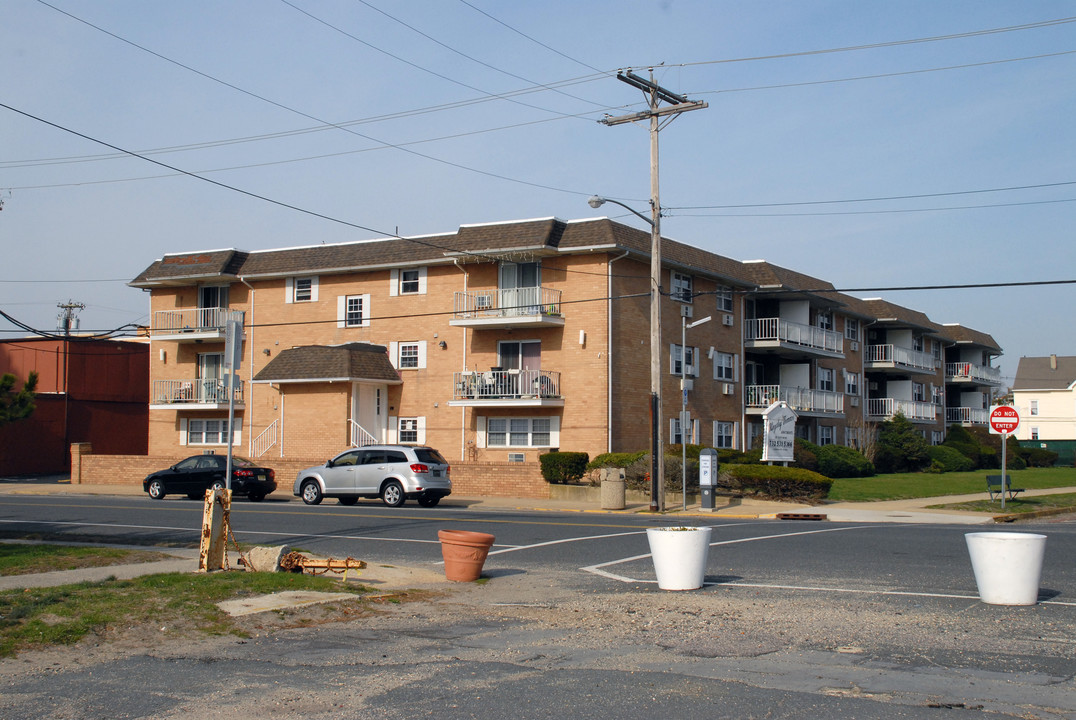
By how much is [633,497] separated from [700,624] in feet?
70.5

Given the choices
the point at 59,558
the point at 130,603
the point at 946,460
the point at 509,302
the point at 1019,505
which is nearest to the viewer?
the point at 130,603

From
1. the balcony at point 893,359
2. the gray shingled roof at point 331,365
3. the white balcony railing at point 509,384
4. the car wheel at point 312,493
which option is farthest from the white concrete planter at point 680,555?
the balcony at point 893,359

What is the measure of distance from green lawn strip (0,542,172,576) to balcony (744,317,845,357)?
3193 centimetres

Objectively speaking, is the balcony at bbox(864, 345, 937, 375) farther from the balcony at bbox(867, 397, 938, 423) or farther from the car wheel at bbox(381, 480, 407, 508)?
the car wheel at bbox(381, 480, 407, 508)

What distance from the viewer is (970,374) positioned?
6625 cm

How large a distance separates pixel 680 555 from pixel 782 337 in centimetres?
3297

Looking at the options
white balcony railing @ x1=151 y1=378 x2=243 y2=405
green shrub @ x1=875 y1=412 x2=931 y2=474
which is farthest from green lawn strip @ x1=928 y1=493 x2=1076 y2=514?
white balcony railing @ x1=151 y1=378 x2=243 y2=405

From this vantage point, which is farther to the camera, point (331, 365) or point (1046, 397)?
point (1046, 397)

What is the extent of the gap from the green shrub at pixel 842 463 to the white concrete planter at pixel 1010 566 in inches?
1218

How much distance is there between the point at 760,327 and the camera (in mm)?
44531

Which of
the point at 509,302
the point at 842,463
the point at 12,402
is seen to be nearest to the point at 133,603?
the point at 509,302

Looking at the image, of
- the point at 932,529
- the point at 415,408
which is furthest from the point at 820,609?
the point at 415,408

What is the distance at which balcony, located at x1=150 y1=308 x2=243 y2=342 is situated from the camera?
41906 mm

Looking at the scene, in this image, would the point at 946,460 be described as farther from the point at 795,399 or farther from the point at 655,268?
the point at 655,268
